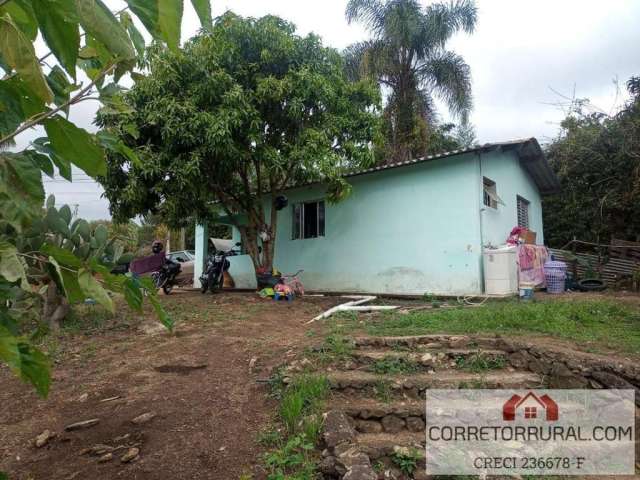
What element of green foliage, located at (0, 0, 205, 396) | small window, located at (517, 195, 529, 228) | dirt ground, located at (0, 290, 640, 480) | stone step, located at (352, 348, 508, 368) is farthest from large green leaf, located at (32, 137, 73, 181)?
small window, located at (517, 195, 529, 228)

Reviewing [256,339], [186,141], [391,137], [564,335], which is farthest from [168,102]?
[391,137]

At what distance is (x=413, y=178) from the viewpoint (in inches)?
355

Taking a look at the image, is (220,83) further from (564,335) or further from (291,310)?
(564,335)

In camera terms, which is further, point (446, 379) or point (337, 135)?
point (337, 135)

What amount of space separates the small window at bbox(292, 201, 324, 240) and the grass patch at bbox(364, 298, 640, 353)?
4.93 metres

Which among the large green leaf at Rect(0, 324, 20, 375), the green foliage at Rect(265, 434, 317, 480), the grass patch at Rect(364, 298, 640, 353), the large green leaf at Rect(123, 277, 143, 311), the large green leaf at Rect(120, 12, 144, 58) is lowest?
the green foliage at Rect(265, 434, 317, 480)

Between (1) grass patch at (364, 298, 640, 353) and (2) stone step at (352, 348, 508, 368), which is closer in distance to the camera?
(2) stone step at (352, 348, 508, 368)

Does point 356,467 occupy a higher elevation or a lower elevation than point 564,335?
lower

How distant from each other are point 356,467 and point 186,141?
6.51 m

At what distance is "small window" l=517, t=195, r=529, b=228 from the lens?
35.6 ft

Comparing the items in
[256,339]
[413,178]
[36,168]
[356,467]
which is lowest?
[356,467]

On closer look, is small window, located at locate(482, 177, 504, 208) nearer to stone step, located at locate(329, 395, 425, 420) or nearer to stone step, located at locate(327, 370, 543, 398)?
stone step, located at locate(327, 370, 543, 398)

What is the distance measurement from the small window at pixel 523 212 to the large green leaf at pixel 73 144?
37.4 ft

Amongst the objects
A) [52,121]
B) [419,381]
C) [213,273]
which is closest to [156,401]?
[419,381]
